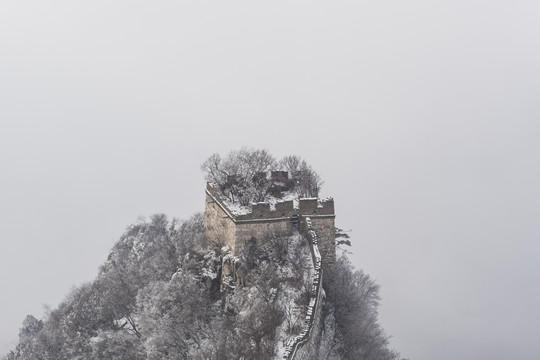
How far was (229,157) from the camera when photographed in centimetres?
3975

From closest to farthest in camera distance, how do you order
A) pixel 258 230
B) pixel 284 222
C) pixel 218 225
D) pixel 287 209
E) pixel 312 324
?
1. pixel 312 324
2. pixel 258 230
3. pixel 284 222
4. pixel 287 209
5. pixel 218 225

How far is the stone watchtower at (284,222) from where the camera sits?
3234cm

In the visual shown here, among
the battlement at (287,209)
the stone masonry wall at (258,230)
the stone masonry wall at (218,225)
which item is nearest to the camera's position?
the stone masonry wall at (258,230)

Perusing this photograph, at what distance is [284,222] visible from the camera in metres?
33.0

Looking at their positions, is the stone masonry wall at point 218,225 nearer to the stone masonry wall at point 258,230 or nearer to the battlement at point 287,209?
the stone masonry wall at point 258,230

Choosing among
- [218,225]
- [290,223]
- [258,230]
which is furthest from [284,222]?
[218,225]

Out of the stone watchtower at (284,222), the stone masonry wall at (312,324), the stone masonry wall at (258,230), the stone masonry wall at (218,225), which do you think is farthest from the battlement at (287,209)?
the stone masonry wall at (312,324)

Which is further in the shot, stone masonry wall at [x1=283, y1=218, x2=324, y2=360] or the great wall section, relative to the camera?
the great wall section

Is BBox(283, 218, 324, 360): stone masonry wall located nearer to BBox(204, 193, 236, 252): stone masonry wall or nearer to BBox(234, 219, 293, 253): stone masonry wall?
BBox(234, 219, 293, 253): stone masonry wall

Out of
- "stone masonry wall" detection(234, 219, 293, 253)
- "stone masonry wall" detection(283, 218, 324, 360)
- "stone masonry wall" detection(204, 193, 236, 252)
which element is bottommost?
"stone masonry wall" detection(283, 218, 324, 360)

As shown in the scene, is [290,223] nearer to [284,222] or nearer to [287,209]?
[284,222]

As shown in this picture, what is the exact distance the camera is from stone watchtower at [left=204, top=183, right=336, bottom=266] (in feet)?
106

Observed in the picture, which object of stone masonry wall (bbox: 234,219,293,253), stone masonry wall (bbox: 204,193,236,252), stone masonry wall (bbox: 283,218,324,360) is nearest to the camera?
stone masonry wall (bbox: 283,218,324,360)

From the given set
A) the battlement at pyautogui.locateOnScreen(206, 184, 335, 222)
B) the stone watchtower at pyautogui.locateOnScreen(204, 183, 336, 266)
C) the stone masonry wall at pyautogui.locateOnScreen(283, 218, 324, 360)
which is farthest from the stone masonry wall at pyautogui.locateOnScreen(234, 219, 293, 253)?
the stone masonry wall at pyautogui.locateOnScreen(283, 218, 324, 360)
